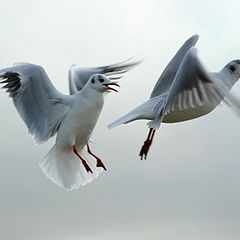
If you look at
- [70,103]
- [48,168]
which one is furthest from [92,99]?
[48,168]

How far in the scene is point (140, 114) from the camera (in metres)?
10.1

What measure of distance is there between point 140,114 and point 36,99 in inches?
60.4

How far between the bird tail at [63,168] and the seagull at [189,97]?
125 centimetres

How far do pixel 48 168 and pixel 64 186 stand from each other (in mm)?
325

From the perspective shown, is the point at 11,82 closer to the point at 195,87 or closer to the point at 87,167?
the point at 87,167

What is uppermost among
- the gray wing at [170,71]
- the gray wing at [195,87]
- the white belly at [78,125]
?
the gray wing at [195,87]

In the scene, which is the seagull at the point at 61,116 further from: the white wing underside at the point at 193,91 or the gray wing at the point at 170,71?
the white wing underside at the point at 193,91

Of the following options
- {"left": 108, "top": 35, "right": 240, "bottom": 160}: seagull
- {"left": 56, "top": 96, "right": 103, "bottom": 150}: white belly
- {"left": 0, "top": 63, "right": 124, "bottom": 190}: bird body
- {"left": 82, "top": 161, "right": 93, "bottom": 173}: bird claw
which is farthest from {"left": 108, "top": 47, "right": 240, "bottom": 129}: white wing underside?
{"left": 82, "top": 161, "right": 93, "bottom": 173}: bird claw

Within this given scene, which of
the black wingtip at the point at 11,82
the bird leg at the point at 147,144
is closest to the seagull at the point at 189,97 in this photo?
the bird leg at the point at 147,144

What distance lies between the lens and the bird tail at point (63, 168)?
1109 centimetres

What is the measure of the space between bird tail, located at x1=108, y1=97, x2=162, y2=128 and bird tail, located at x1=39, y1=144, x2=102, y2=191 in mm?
1205

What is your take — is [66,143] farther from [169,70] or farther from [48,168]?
[169,70]

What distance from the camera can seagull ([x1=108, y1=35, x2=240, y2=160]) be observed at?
9141 millimetres

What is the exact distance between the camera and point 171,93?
373 inches
